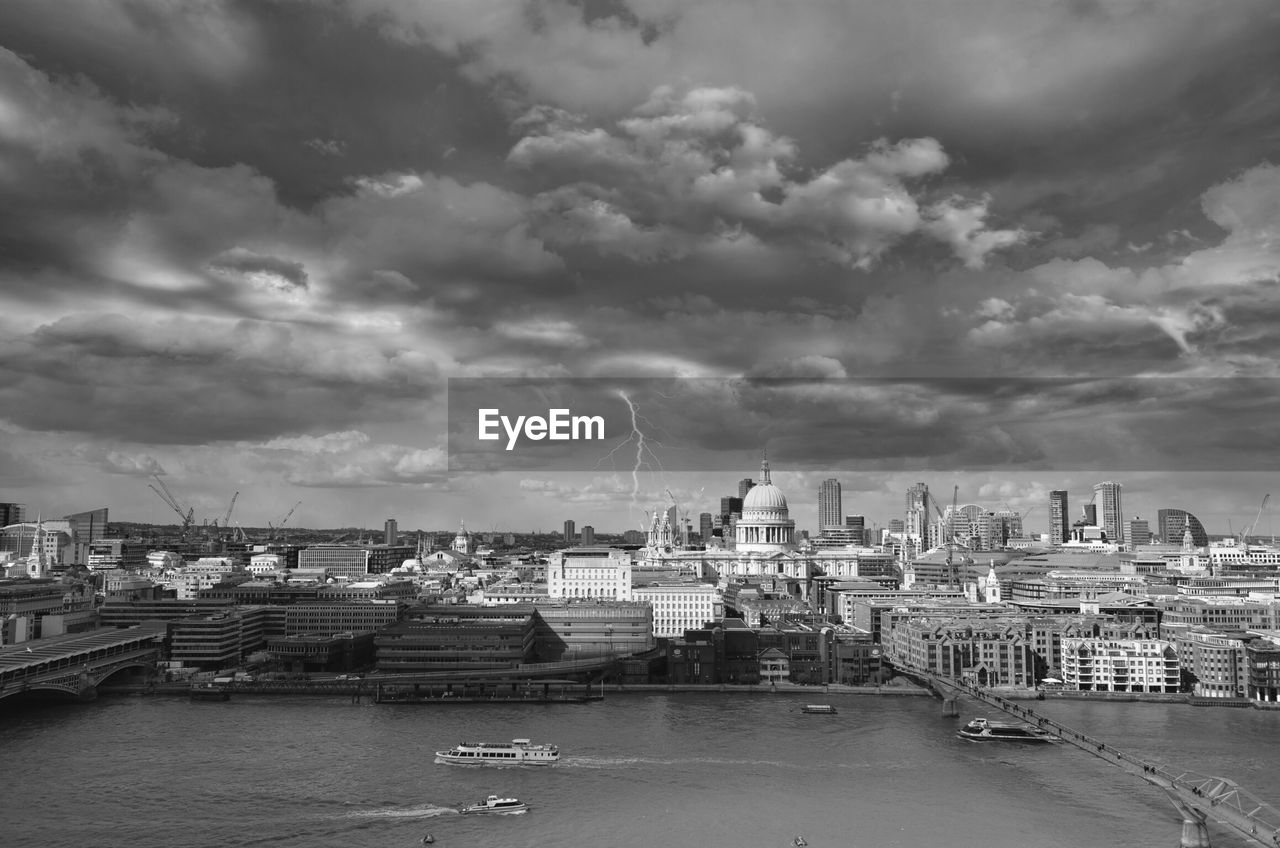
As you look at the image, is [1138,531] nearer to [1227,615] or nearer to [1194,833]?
[1227,615]

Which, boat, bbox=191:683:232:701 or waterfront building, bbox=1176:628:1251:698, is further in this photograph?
waterfront building, bbox=1176:628:1251:698

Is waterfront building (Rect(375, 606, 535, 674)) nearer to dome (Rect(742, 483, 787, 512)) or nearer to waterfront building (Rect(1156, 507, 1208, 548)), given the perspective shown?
dome (Rect(742, 483, 787, 512))

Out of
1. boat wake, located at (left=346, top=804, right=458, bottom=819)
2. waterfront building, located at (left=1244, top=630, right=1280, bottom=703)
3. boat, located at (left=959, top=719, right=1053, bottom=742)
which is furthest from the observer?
waterfront building, located at (left=1244, top=630, right=1280, bottom=703)

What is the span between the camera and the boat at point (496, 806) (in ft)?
58.3

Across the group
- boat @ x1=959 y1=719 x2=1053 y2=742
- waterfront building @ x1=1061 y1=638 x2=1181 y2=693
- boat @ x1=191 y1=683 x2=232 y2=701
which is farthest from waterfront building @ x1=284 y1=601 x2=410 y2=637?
waterfront building @ x1=1061 y1=638 x2=1181 y2=693

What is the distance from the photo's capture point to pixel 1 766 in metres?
20.9

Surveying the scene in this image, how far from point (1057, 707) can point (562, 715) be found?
13.7 m

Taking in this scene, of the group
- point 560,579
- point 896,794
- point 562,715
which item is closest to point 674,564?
point 560,579

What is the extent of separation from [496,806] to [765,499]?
5309 cm

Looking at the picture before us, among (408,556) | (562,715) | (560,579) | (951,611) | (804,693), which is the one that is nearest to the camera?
(562,715)

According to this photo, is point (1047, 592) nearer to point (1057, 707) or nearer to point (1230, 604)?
point (1230, 604)

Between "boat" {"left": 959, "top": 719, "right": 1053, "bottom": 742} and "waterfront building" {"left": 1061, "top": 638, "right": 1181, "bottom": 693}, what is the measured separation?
30.4ft

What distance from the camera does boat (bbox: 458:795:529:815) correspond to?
17766mm

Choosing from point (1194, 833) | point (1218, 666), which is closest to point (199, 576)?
point (1218, 666)
